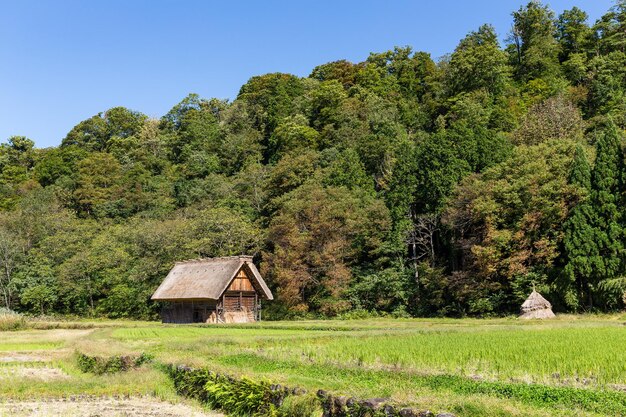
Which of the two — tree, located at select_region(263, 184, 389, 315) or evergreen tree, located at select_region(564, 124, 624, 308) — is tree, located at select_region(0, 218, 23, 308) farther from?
evergreen tree, located at select_region(564, 124, 624, 308)

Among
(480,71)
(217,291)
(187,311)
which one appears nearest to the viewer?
(217,291)

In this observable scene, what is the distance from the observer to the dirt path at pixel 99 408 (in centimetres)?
970

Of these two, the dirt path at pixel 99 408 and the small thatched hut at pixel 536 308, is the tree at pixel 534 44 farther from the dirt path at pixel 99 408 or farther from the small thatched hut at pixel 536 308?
the dirt path at pixel 99 408

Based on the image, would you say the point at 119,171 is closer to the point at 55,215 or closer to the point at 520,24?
the point at 55,215

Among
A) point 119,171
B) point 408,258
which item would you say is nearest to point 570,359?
point 408,258

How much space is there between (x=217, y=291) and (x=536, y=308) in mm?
19672

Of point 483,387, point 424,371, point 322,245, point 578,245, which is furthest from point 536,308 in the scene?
point 483,387

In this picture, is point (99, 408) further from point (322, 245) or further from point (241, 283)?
point (322, 245)

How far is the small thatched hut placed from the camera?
26797 millimetres

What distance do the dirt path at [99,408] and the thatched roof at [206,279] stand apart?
24403 millimetres

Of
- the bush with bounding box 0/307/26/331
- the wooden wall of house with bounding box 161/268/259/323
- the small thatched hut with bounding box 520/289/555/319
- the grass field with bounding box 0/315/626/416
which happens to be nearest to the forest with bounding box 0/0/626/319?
the small thatched hut with bounding box 520/289/555/319

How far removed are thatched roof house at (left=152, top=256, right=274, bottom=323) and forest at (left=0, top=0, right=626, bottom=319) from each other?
2286 millimetres

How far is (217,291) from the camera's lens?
35.8 metres

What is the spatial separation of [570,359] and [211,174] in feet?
162
